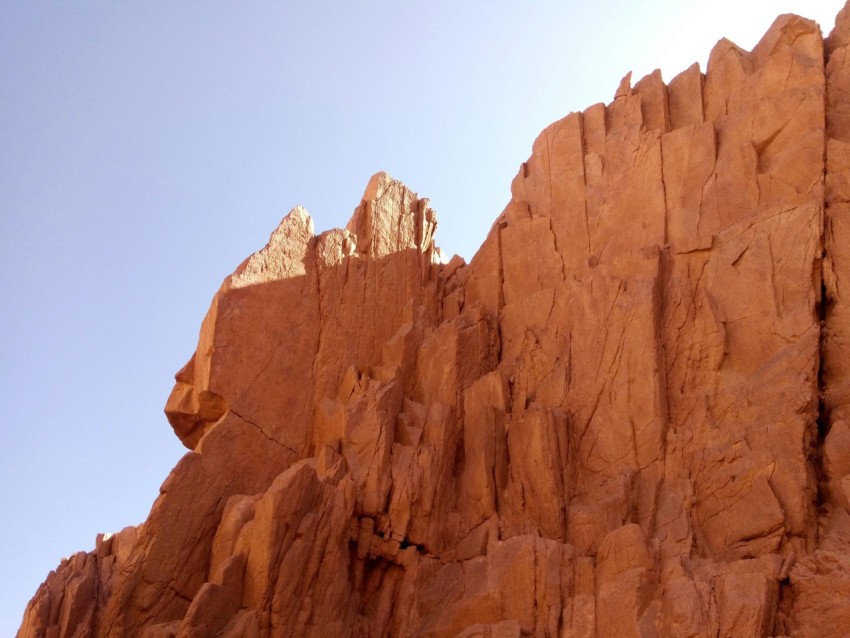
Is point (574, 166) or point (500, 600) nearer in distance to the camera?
point (500, 600)

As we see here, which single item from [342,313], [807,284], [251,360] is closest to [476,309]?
[342,313]

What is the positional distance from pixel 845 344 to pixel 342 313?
14.6 m

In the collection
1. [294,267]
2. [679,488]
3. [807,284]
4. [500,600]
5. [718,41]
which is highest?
[718,41]

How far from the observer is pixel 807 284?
31219 mm

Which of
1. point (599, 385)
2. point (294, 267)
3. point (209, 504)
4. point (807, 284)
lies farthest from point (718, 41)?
point (209, 504)

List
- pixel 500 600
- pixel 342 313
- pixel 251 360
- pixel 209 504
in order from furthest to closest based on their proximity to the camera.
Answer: pixel 342 313
pixel 251 360
pixel 209 504
pixel 500 600

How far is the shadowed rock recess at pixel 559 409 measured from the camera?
93.1 feet

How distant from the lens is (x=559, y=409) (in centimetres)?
3269

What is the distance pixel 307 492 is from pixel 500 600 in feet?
18.0

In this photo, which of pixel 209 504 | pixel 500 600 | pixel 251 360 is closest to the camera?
pixel 500 600

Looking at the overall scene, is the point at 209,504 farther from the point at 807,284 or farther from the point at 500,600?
the point at 807,284

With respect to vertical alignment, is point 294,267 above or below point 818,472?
above

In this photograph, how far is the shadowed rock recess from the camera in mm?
28375

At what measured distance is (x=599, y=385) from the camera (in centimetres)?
3253
